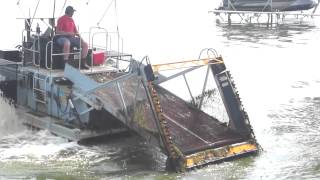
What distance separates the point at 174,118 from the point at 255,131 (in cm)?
189

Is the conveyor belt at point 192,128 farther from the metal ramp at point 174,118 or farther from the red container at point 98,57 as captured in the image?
the red container at point 98,57

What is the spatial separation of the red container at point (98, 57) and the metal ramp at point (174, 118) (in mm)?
915

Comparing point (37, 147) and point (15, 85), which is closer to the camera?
point (37, 147)

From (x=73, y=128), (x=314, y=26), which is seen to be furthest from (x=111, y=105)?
(x=314, y=26)

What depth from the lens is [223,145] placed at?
9000mm

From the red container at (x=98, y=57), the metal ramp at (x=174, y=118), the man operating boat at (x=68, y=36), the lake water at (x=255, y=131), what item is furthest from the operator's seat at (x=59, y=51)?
the lake water at (x=255, y=131)

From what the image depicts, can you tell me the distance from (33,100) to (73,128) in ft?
5.31

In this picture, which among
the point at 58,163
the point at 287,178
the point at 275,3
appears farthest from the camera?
the point at 275,3

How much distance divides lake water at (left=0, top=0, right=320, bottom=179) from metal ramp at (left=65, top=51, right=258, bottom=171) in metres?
0.28

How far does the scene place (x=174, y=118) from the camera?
9.84 m

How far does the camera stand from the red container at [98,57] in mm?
11078

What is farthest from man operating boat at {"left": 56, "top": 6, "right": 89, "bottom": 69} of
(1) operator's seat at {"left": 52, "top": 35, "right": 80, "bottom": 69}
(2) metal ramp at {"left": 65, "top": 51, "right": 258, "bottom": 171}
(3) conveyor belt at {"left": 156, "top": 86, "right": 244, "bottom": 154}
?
(3) conveyor belt at {"left": 156, "top": 86, "right": 244, "bottom": 154}

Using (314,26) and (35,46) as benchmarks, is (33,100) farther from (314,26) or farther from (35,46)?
(314,26)

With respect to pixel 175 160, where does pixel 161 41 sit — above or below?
above
